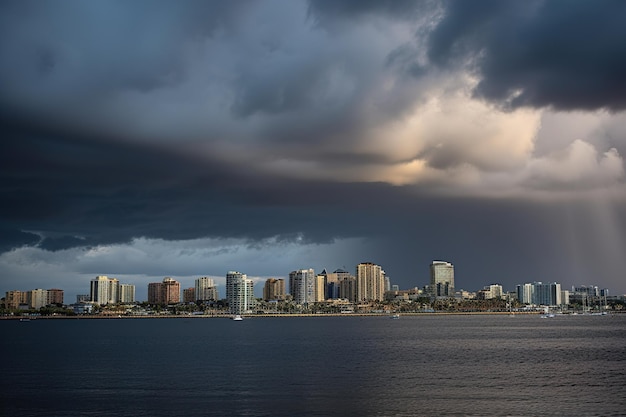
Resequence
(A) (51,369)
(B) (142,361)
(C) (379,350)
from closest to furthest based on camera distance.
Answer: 1. (A) (51,369)
2. (B) (142,361)
3. (C) (379,350)

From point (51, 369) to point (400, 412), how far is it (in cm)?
6975

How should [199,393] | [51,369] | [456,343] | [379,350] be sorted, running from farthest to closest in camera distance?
1. [456,343]
2. [379,350]
3. [51,369]
4. [199,393]

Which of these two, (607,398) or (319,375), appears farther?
(319,375)

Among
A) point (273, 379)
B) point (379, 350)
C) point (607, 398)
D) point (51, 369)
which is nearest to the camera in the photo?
point (607, 398)

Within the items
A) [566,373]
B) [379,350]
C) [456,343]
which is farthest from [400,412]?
[456,343]

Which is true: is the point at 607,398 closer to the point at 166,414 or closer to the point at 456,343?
the point at 166,414

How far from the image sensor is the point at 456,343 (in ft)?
560

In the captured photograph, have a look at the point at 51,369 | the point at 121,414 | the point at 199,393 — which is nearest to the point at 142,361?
the point at 51,369

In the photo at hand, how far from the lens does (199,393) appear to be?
82625 millimetres

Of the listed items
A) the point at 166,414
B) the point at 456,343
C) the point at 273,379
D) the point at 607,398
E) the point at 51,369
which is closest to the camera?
the point at 166,414

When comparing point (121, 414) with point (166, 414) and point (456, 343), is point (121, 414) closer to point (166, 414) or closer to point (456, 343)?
point (166, 414)

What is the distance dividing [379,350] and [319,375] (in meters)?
52.8

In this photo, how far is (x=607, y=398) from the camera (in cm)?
7750

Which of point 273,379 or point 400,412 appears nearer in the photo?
point 400,412
